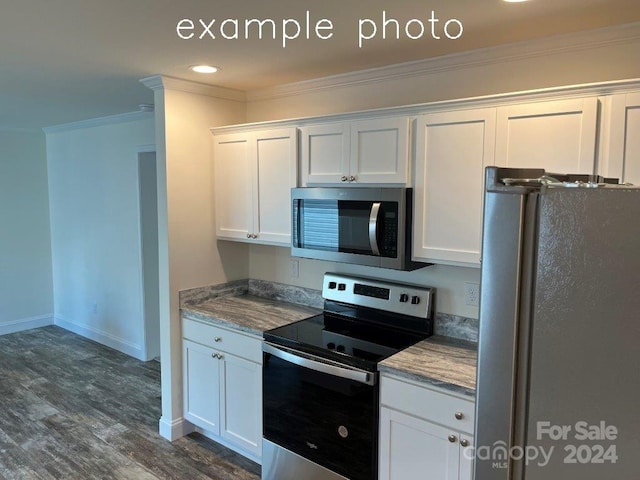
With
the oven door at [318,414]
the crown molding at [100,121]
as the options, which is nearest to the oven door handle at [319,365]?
the oven door at [318,414]

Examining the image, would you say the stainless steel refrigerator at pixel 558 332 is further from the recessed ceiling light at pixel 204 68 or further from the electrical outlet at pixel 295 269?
the electrical outlet at pixel 295 269

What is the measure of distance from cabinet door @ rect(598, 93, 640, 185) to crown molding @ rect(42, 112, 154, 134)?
3.66 metres

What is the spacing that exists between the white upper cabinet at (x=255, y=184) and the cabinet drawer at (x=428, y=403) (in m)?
1.15

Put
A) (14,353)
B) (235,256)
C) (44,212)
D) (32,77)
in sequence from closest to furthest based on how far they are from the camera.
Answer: (32,77)
(235,256)
(14,353)
(44,212)

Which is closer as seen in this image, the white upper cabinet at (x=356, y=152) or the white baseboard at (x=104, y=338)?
the white upper cabinet at (x=356, y=152)

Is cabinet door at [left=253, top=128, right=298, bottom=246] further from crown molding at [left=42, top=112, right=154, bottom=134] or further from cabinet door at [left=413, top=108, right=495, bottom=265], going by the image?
crown molding at [left=42, top=112, right=154, bottom=134]

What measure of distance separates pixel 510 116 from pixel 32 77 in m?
2.75

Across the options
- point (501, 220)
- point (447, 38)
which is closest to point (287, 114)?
point (447, 38)

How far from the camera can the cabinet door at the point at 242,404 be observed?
2861 mm

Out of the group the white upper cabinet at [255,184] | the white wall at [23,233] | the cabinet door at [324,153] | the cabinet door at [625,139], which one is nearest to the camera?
the cabinet door at [625,139]

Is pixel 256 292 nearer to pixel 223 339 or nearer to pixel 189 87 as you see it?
pixel 223 339

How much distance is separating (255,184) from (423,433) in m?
1.76

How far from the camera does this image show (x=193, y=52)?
244 cm

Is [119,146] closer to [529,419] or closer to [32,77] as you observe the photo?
[32,77]
